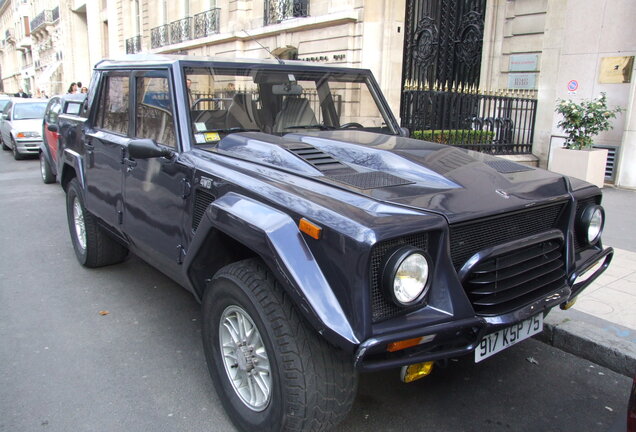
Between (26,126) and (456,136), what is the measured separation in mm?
11783

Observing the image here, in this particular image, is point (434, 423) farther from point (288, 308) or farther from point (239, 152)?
point (239, 152)

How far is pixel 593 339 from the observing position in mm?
3561

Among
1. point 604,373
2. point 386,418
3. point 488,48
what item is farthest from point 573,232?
point 488,48

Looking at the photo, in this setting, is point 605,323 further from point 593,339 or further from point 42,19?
point 42,19

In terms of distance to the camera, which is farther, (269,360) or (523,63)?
(523,63)

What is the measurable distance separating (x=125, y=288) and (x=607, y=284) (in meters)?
4.50

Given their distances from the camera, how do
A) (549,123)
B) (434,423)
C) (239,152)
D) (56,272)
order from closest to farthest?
(434,423) → (239,152) → (56,272) → (549,123)

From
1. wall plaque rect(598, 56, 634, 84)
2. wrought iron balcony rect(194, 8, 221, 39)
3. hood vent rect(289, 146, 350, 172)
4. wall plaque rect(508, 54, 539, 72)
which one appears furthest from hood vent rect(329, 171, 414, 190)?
wrought iron balcony rect(194, 8, 221, 39)

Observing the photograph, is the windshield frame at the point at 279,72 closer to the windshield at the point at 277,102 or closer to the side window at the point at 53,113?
the windshield at the point at 277,102

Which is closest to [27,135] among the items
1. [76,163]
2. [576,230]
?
[76,163]

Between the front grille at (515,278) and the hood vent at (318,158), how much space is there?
0.96 meters

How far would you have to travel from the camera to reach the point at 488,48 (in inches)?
492

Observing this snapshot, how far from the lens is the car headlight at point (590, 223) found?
3064 millimetres

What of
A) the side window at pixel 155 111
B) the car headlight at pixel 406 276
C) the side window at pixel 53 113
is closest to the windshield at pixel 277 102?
the side window at pixel 155 111
